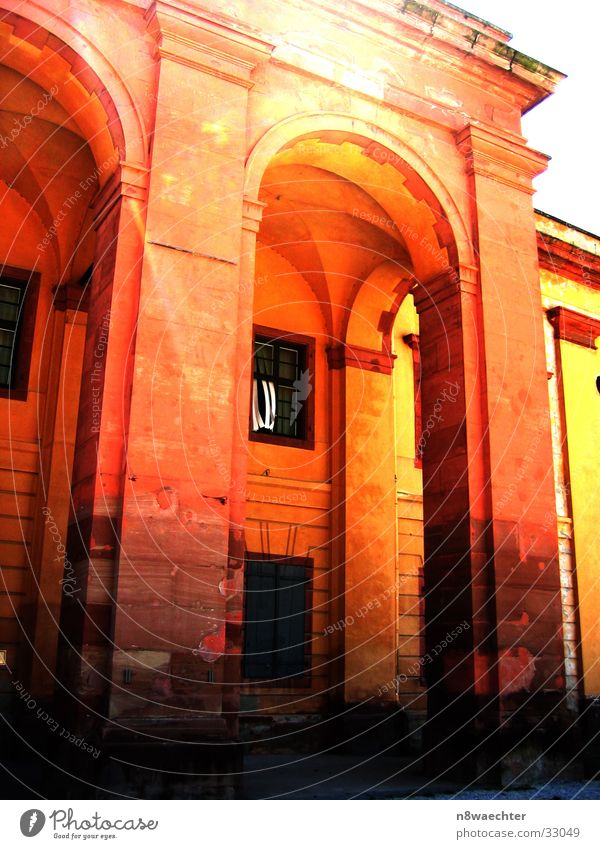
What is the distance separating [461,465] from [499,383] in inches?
55.7

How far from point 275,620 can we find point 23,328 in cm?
630

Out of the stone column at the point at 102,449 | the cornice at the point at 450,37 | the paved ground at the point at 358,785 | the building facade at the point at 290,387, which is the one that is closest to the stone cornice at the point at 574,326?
the building facade at the point at 290,387

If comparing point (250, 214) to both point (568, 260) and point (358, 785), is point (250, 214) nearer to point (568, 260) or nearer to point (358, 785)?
point (358, 785)

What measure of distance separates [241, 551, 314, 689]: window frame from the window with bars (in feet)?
15.8

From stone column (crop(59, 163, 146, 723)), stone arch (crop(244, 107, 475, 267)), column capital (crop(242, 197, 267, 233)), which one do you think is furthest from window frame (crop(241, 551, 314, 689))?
stone arch (crop(244, 107, 475, 267))

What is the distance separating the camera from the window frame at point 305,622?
13.5m

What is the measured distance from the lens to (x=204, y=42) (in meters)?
10.3

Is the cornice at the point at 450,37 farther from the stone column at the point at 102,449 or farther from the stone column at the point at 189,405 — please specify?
the stone column at the point at 102,449

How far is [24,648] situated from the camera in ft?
38.8

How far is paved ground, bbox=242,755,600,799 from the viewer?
9.50 meters

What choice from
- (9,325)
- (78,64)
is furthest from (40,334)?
(78,64)

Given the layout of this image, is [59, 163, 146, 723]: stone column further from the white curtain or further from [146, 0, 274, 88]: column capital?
the white curtain
